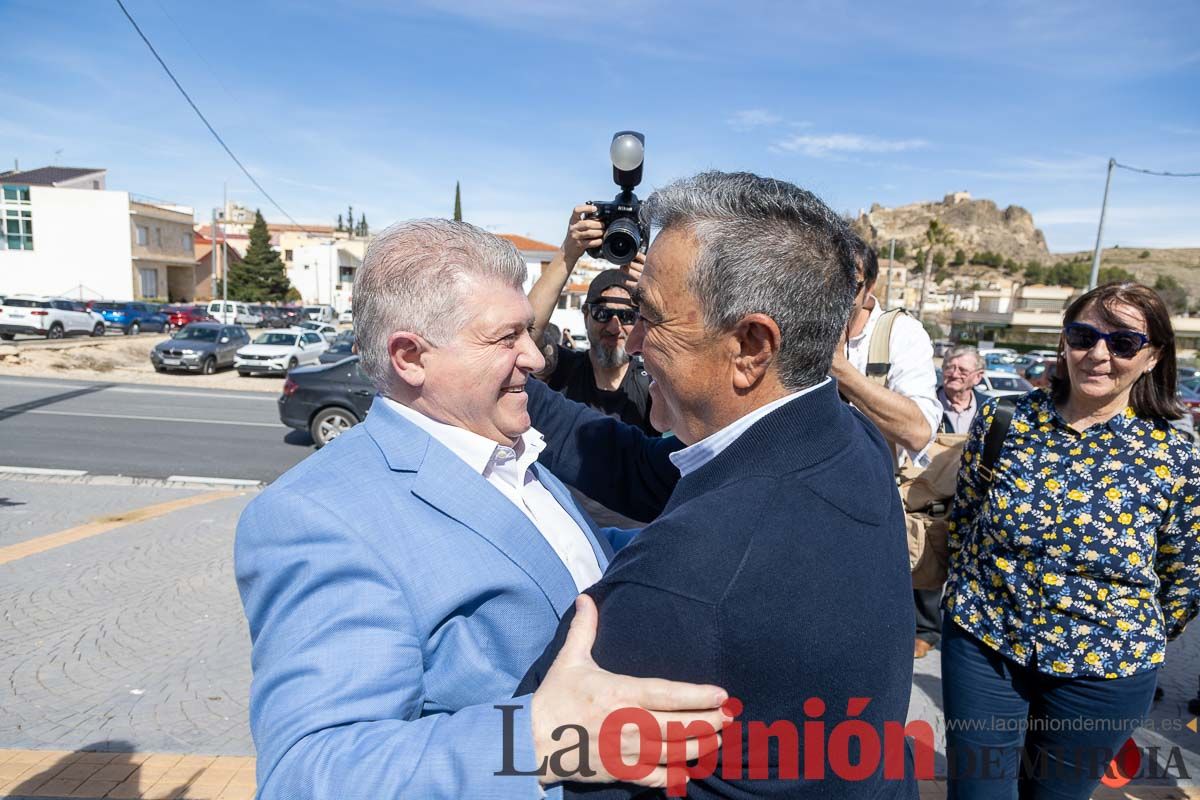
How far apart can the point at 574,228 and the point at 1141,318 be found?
189 cm

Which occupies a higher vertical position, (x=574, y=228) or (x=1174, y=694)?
(x=574, y=228)

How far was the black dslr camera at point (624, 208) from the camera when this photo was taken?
8.41 ft

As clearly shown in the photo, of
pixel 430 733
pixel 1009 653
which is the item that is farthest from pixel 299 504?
pixel 1009 653

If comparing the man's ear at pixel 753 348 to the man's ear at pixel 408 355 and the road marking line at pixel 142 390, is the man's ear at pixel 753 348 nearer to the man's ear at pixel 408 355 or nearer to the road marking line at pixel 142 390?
the man's ear at pixel 408 355

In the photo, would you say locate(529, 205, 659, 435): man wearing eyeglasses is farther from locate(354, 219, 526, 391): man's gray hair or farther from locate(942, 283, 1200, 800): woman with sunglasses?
locate(354, 219, 526, 391): man's gray hair

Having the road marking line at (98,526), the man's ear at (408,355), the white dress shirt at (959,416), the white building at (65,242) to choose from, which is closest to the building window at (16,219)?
the white building at (65,242)

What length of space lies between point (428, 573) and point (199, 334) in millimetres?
23758

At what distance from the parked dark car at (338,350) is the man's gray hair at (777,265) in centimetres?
1866

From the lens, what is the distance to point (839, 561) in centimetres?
107

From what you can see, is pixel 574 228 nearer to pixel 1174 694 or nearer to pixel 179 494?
pixel 1174 694

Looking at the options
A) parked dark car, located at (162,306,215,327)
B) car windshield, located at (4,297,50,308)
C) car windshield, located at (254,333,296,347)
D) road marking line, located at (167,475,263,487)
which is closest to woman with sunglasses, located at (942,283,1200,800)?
road marking line, located at (167,475,263,487)

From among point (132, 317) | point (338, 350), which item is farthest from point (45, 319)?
point (338, 350)

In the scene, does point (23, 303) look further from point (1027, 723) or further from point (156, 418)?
point (1027, 723)

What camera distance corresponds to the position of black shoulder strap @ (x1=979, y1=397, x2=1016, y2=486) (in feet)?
8.13
